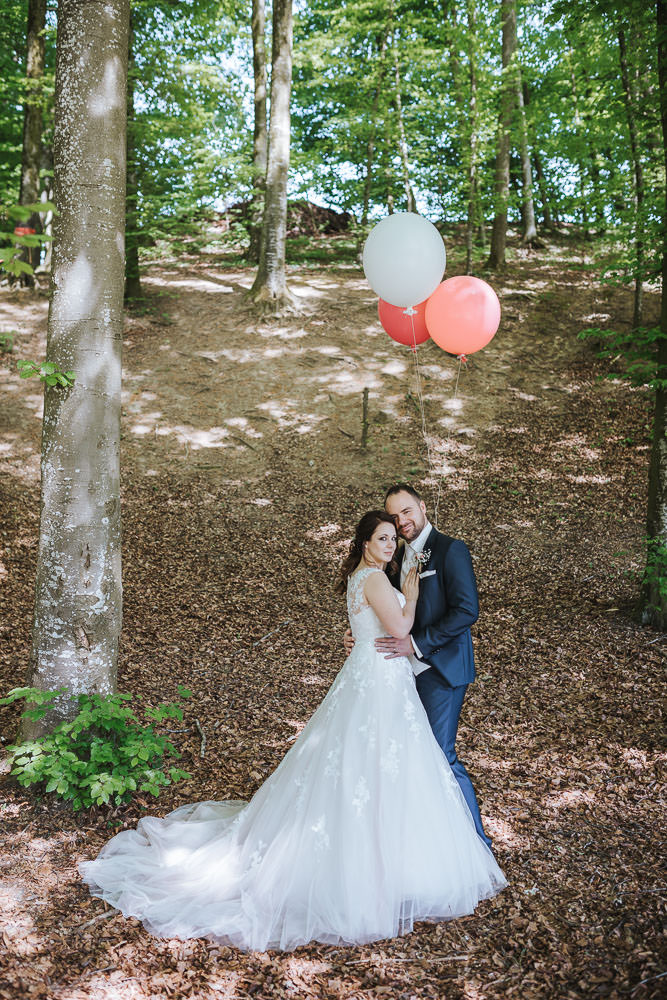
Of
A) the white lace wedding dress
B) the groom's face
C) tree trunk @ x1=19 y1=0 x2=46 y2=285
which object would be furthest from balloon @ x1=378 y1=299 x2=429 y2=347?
tree trunk @ x1=19 y1=0 x2=46 y2=285

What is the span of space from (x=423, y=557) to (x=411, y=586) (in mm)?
189

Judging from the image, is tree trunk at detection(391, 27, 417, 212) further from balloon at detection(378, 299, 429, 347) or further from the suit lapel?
the suit lapel

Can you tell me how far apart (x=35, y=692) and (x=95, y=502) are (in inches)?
46.5

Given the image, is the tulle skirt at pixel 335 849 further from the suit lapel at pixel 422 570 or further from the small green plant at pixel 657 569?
the small green plant at pixel 657 569

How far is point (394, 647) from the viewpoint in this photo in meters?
3.79

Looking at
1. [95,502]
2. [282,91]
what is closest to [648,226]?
[95,502]

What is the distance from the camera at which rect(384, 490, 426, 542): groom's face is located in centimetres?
388

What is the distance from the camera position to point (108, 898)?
11.1 feet

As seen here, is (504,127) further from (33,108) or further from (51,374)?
(51,374)

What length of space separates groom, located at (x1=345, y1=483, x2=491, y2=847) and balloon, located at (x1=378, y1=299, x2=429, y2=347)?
2.10 m

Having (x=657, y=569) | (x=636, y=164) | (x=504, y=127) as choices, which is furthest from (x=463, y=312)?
(x=504, y=127)

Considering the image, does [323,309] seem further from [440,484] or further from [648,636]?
[648,636]

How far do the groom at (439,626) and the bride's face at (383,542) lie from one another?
0.10m

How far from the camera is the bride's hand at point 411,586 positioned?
12.4ft
